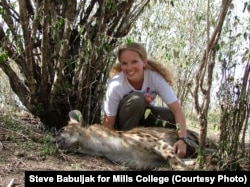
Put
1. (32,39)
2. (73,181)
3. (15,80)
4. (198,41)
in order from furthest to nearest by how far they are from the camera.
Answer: (198,41) → (15,80) → (32,39) → (73,181)

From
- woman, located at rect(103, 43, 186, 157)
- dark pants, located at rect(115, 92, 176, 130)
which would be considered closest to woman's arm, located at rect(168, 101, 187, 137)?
woman, located at rect(103, 43, 186, 157)

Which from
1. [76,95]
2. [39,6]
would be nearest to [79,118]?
[76,95]

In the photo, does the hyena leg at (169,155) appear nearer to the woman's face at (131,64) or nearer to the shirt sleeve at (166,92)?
the shirt sleeve at (166,92)

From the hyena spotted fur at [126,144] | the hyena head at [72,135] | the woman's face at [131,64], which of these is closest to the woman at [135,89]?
the woman's face at [131,64]

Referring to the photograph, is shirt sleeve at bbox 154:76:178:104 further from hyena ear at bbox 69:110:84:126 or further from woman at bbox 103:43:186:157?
hyena ear at bbox 69:110:84:126

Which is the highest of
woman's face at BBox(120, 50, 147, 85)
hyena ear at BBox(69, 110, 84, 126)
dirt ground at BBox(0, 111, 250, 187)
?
woman's face at BBox(120, 50, 147, 85)

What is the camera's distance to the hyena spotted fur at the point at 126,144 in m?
4.32

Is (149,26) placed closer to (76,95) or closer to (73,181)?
(76,95)

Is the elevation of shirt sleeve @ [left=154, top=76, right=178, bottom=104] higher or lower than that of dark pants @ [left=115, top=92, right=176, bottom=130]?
higher

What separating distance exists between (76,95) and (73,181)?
1.99m

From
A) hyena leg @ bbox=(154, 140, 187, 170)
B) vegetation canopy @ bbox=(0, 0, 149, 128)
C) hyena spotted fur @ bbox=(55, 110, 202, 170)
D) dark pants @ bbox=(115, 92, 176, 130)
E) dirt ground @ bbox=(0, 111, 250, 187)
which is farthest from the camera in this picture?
dark pants @ bbox=(115, 92, 176, 130)

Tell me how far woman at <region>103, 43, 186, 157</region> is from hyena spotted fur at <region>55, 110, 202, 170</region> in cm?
20

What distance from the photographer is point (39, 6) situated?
15.0 feet

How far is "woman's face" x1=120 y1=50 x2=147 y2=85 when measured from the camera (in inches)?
182
